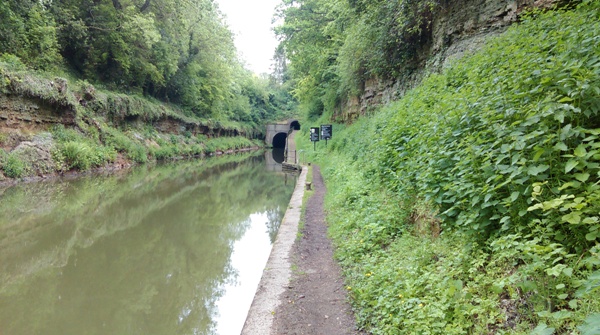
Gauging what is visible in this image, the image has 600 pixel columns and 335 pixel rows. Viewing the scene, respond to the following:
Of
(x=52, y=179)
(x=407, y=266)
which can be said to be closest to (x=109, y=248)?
(x=407, y=266)

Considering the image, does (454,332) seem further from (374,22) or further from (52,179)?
(52,179)

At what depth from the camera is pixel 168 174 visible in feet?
60.6

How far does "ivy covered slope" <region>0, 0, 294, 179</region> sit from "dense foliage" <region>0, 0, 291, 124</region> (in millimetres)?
61

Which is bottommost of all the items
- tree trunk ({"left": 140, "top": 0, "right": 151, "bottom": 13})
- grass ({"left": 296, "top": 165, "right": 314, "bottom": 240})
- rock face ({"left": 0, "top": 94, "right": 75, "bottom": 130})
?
grass ({"left": 296, "top": 165, "right": 314, "bottom": 240})

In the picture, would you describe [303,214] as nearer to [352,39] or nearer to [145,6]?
[352,39]

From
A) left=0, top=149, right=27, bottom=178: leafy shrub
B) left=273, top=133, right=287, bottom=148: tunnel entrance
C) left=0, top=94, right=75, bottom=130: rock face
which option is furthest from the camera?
left=273, top=133, right=287, bottom=148: tunnel entrance

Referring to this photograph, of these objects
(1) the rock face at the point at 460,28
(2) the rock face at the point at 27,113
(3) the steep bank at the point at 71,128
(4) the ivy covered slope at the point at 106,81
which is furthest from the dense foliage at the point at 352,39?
(2) the rock face at the point at 27,113

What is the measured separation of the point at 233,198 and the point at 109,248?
6580 mm

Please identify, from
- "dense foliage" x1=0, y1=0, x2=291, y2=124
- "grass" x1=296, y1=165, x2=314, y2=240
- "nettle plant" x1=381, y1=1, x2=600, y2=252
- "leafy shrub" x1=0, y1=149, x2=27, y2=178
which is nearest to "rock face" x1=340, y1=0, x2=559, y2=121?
"nettle plant" x1=381, y1=1, x2=600, y2=252

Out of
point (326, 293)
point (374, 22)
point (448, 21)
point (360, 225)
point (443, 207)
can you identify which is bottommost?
point (326, 293)

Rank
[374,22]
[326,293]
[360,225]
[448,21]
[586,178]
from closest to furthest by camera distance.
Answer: [586,178], [326,293], [360,225], [448,21], [374,22]

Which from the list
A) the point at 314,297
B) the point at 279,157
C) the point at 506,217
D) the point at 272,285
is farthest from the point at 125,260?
the point at 279,157

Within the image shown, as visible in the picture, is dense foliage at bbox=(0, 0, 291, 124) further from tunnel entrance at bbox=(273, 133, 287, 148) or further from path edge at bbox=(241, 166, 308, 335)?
tunnel entrance at bbox=(273, 133, 287, 148)

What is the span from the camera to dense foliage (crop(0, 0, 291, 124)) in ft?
52.5
